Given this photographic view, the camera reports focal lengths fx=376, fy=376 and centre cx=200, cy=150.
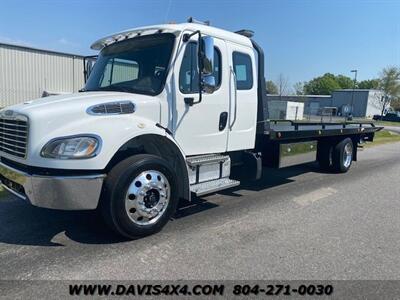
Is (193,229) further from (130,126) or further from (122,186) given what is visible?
(130,126)

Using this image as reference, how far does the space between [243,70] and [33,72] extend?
2807 centimetres

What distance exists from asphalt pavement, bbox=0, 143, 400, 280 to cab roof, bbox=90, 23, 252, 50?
259cm

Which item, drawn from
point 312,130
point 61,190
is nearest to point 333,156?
point 312,130

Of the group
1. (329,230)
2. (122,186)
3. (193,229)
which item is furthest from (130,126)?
(329,230)

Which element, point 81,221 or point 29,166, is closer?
point 29,166

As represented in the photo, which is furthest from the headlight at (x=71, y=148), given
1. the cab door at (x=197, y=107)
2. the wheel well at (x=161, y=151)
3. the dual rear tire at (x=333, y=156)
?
the dual rear tire at (x=333, y=156)

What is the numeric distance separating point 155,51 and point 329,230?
11.0 ft

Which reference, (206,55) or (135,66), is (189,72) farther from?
(135,66)

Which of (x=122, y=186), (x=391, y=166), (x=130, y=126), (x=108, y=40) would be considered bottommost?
(x=391, y=166)

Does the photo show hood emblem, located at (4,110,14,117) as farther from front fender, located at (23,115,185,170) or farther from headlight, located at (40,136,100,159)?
headlight, located at (40,136,100,159)

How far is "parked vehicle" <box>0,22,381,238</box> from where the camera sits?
3928mm

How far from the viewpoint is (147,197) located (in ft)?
14.6

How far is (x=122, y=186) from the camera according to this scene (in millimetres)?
4141

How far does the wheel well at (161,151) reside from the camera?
15.0 ft
